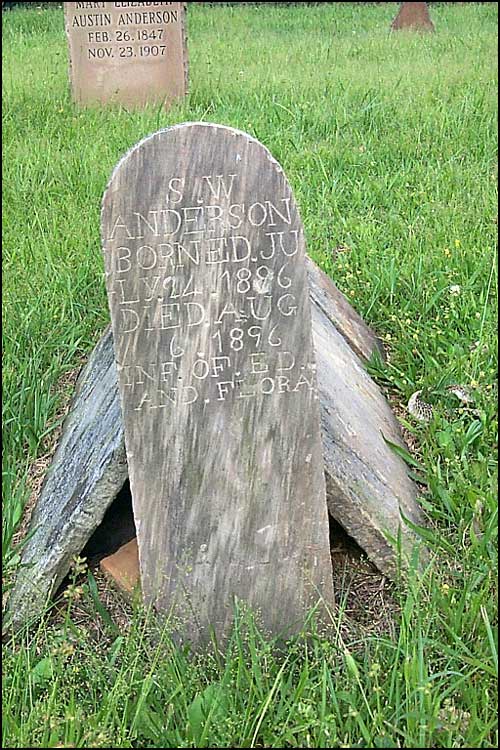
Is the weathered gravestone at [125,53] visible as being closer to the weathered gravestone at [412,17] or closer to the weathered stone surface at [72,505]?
the weathered stone surface at [72,505]

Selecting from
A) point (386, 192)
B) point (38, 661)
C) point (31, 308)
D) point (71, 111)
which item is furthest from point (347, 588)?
point (71, 111)

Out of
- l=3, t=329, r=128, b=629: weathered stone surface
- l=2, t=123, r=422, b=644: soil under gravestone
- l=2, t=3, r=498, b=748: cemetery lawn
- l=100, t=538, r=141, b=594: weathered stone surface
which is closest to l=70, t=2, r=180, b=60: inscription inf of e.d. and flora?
l=2, t=3, r=498, b=748: cemetery lawn

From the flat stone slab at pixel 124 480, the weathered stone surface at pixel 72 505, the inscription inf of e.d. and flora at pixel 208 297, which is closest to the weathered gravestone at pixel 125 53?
the flat stone slab at pixel 124 480

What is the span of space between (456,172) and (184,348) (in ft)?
11.5

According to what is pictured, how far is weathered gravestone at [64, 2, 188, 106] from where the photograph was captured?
7.23 m

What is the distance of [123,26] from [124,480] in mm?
5706

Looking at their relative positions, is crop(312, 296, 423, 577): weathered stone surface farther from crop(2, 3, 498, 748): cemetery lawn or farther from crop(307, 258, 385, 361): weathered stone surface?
crop(307, 258, 385, 361): weathered stone surface

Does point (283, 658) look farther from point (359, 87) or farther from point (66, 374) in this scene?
point (359, 87)

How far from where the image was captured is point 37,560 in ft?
8.19

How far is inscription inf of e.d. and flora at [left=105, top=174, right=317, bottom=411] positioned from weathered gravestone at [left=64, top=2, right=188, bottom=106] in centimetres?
546

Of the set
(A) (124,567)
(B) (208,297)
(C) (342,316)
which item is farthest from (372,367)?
(B) (208,297)

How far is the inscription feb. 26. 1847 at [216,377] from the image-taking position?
2.02 meters

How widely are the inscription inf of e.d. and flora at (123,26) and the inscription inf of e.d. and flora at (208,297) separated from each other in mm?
5694

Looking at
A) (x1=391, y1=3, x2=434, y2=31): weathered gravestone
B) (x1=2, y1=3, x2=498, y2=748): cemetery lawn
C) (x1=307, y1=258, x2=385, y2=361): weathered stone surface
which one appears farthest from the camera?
(x1=391, y1=3, x2=434, y2=31): weathered gravestone
